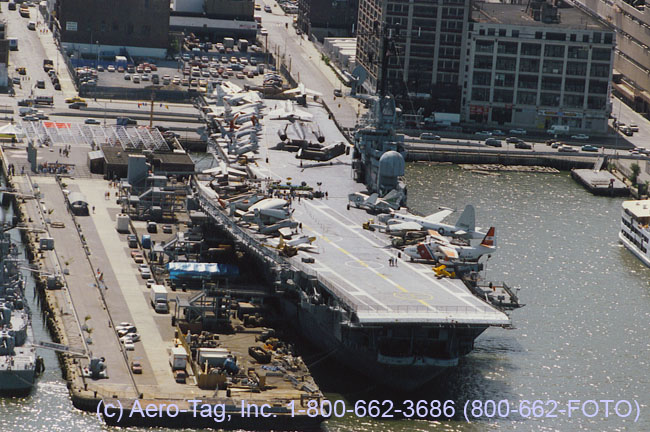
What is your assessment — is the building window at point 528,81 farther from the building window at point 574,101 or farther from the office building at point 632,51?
the office building at point 632,51

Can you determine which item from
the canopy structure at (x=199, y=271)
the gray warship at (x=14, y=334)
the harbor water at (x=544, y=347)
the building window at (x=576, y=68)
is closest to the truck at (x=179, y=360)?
the harbor water at (x=544, y=347)

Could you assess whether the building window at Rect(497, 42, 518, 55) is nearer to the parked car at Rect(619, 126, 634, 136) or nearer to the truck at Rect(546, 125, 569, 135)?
the truck at Rect(546, 125, 569, 135)

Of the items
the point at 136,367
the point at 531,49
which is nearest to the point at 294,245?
the point at 136,367

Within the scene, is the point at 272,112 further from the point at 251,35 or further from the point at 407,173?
the point at 251,35

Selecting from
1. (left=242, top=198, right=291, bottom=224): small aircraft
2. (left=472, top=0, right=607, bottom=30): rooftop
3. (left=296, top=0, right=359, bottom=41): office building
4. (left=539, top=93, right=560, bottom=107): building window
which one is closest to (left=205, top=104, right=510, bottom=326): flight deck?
(left=242, top=198, right=291, bottom=224): small aircraft

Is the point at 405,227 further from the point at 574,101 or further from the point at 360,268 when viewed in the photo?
the point at 574,101

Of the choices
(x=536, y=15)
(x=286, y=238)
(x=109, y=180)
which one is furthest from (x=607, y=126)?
(x=286, y=238)

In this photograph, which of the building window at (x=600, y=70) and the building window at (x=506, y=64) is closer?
the building window at (x=600, y=70)
